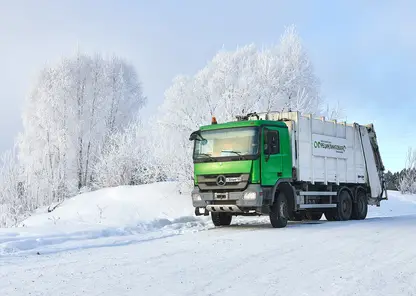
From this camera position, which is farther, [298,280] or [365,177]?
[365,177]

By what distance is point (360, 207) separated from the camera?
18062mm

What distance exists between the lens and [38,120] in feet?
126

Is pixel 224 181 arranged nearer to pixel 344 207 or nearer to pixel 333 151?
pixel 333 151

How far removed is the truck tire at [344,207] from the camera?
17.0 metres

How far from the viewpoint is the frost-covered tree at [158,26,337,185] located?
24.3 metres

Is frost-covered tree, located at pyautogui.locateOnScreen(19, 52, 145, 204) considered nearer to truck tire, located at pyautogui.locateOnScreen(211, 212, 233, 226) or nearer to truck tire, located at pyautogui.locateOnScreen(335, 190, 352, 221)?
truck tire, located at pyautogui.locateOnScreen(211, 212, 233, 226)

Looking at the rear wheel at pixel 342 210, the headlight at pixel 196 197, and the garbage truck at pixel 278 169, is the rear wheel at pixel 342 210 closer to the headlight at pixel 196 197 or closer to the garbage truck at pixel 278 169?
the garbage truck at pixel 278 169

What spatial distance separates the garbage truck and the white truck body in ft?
0.10

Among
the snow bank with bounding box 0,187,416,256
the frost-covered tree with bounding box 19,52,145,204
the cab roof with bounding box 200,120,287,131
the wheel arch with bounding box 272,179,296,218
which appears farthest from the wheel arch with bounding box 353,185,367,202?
the frost-covered tree with bounding box 19,52,145,204

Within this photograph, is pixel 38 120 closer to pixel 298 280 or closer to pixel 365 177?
pixel 365 177

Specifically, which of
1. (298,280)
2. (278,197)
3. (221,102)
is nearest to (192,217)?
(278,197)

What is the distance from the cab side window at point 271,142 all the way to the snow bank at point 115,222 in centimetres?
307

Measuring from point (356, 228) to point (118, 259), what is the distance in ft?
24.9

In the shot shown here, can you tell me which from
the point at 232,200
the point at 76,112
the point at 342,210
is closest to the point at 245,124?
the point at 232,200
